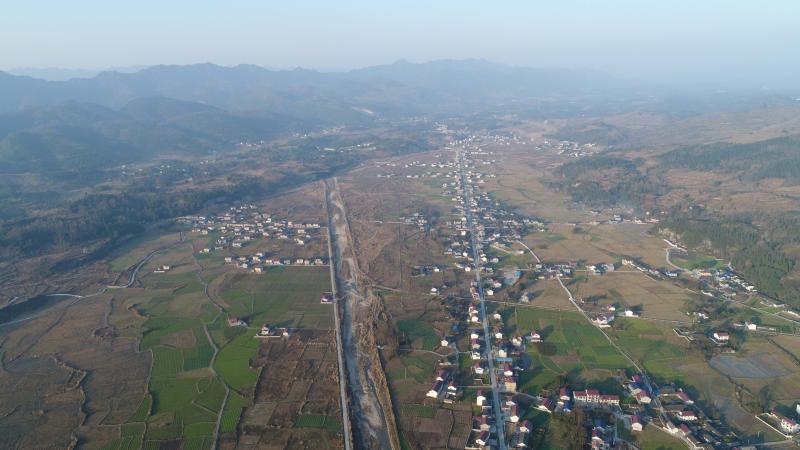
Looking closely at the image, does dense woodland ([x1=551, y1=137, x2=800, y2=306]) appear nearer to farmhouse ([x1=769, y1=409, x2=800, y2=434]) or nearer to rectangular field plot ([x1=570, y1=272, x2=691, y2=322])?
rectangular field plot ([x1=570, y1=272, x2=691, y2=322])

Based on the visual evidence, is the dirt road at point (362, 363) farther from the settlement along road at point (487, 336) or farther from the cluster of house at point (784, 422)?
the cluster of house at point (784, 422)

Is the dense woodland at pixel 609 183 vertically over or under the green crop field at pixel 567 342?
over

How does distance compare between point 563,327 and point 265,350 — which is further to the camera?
point 563,327

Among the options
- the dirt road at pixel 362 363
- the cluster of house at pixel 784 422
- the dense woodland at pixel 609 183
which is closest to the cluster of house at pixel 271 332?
the dirt road at pixel 362 363

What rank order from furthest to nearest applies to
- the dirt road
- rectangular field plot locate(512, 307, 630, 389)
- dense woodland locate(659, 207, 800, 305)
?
dense woodland locate(659, 207, 800, 305), rectangular field plot locate(512, 307, 630, 389), the dirt road

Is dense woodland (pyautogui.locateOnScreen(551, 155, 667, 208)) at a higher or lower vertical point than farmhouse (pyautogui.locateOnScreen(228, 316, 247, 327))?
higher

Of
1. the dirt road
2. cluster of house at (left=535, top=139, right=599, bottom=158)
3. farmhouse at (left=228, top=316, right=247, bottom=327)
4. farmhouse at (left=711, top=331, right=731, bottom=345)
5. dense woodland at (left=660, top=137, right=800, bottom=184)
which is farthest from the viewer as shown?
cluster of house at (left=535, top=139, right=599, bottom=158)

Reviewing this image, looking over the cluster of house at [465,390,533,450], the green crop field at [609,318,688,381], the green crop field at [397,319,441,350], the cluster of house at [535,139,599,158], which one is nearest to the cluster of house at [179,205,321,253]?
the green crop field at [397,319,441,350]

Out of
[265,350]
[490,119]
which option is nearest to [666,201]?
[265,350]

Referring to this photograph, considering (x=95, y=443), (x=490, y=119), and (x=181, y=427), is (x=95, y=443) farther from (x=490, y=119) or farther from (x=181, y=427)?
(x=490, y=119)
